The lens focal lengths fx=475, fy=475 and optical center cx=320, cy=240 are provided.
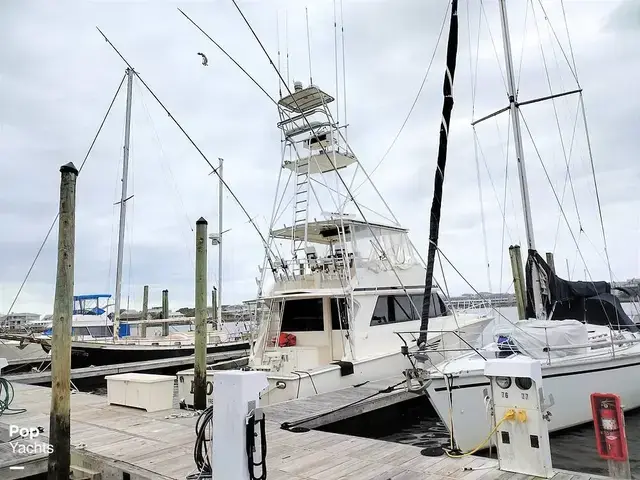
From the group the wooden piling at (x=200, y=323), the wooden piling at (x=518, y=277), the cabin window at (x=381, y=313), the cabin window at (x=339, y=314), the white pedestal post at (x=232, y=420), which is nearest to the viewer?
the white pedestal post at (x=232, y=420)

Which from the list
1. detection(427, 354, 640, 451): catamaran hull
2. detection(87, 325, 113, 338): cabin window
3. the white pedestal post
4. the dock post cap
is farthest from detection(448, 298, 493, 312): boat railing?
detection(87, 325, 113, 338): cabin window

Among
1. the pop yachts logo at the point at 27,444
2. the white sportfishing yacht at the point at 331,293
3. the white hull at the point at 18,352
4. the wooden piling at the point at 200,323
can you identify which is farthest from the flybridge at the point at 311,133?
the white hull at the point at 18,352

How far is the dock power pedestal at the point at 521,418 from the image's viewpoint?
409 centimetres

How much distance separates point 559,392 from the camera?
7234 millimetres

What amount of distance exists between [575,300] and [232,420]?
8.86 m

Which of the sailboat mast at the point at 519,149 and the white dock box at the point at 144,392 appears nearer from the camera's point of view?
the white dock box at the point at 144,392

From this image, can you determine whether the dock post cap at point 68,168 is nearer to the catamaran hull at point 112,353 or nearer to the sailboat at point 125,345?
the sailboat at point 125,345

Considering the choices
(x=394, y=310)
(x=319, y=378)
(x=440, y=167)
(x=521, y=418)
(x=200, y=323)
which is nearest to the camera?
(x=521, y=418)

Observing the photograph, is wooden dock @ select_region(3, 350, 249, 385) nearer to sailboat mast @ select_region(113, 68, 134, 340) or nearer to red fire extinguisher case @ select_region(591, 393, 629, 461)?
sailboat mast @ select_region(113, 68, 134, 340)

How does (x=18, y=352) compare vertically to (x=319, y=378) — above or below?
above

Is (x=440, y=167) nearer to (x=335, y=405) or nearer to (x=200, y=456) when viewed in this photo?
(x=335, y=405)

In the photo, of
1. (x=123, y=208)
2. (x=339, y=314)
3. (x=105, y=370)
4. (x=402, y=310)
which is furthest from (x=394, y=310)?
(x=123, y=208)

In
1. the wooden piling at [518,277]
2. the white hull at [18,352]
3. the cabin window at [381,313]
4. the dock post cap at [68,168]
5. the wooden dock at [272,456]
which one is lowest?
the wooden dock at [272,456]

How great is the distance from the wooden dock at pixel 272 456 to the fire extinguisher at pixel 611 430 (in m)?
0.30
